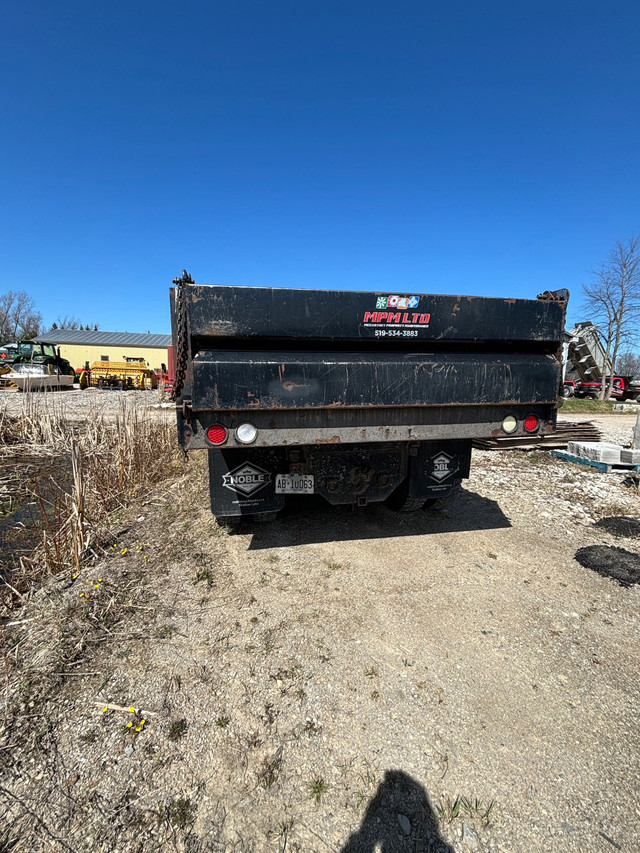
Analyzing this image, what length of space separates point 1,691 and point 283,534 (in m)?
2.33

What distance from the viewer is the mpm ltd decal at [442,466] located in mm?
3701

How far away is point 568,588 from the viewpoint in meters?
3.13

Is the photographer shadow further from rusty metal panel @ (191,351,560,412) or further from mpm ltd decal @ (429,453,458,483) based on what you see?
mpm ltd decal @ (429,453,458,483)

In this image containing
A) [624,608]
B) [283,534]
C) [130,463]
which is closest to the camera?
[624,608]

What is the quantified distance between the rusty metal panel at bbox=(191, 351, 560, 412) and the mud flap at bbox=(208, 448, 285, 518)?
30.8 inches

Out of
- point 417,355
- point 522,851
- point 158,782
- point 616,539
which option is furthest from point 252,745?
point 616,539

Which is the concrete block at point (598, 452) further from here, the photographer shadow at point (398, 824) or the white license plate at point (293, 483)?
the photographer shadow at point (398, 824)

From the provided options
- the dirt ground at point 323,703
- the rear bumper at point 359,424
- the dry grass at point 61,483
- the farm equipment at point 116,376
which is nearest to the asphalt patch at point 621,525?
the dirt ground at point 323,703

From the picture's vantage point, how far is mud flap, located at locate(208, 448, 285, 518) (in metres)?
3.32

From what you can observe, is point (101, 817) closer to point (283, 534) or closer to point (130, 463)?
point (283, 534)

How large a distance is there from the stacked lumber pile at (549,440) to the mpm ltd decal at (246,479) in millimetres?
5287

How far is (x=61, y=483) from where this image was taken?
602 cm

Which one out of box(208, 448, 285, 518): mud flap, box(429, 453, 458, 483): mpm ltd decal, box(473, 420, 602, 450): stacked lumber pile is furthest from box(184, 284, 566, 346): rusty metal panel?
box(473, 420, 602, 450): stacked lumber pile

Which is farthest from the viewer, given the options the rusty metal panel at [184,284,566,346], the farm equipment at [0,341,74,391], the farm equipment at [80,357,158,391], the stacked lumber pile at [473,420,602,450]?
the farm equipment at [80,357,158,391]
